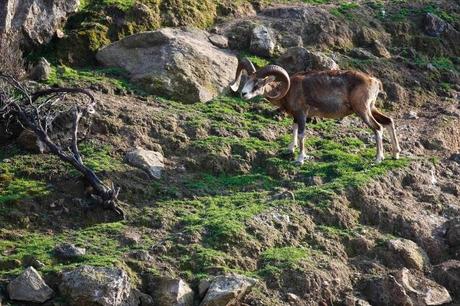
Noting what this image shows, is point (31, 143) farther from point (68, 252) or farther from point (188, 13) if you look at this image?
point (188, 13)

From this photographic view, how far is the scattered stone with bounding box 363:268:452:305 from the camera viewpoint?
599 inches

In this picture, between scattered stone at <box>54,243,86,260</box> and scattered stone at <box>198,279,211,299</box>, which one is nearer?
scattered stone at <box>198,279,211,299</box>

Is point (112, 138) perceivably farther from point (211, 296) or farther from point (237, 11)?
point (237, 11)

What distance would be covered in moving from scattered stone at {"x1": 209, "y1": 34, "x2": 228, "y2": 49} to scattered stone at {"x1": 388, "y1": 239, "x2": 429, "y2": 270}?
7.16 meters

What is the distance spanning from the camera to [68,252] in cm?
1423

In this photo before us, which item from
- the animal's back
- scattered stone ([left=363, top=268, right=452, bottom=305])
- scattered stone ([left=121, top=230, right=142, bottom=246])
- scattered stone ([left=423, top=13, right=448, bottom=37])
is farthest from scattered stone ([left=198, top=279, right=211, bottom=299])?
scattered stone ([left=423, top=13, right=448, bottom=37])

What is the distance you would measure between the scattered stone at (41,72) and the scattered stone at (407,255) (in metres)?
7.38

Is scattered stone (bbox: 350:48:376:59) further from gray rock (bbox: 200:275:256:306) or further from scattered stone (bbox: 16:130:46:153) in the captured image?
gray rock (bbox: 200:275:256:306)

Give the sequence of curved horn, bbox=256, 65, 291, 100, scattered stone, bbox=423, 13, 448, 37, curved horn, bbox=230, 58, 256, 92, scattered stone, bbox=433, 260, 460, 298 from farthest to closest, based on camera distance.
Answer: scattered stone, bbox=423, 13, 448, 37, curved horn, bbox=230, 58, 256, 92, curved horn, bbox=256, 65, 291, 100, scattered stone, bbox=433, 260, 460, 298

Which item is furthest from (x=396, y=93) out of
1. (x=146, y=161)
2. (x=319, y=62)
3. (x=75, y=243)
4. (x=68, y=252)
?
(x=68, y=252)

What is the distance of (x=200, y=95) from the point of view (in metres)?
20.0

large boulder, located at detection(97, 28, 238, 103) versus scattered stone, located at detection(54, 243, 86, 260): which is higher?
scattered stone, located at detection(54, 243, 86, 260)

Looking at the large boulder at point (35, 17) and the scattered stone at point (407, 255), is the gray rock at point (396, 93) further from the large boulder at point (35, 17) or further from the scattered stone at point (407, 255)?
the large boulder at point (35, 17)

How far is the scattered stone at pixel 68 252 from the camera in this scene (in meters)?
14.2
